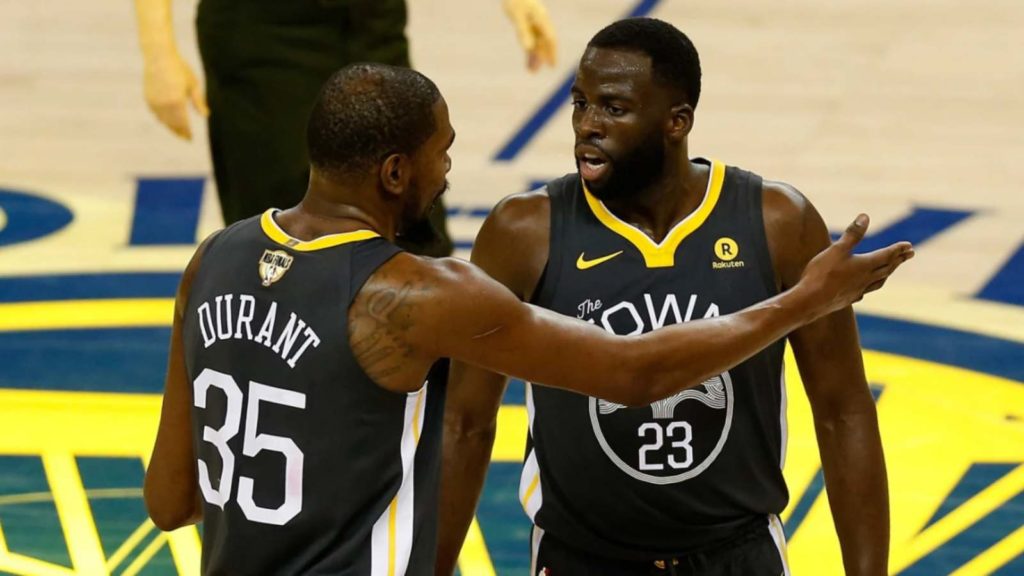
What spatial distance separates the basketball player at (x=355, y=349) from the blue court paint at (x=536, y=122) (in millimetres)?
5365

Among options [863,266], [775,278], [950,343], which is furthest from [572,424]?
[950,343]

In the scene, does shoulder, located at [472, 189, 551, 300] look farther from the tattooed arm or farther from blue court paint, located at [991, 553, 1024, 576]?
blue court paint, located at [991, 553, 1024, 576]

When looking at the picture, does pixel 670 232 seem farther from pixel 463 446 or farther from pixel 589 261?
pixel 463 446

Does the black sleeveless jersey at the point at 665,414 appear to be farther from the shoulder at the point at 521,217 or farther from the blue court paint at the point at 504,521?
the blue court paint at the point at 504,521

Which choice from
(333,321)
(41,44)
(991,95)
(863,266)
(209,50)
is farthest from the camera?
(41,44)

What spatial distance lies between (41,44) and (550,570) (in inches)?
269

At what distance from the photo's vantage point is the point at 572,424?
135 inches

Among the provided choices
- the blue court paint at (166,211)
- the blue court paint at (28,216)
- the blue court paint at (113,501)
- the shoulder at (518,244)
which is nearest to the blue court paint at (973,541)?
the shoulder at (518,244)

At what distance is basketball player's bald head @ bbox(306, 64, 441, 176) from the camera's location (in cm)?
288

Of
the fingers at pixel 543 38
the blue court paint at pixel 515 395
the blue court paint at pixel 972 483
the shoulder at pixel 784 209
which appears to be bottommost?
the blue court paint at pixel 515 395

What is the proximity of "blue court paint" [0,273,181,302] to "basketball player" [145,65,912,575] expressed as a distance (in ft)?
12.9

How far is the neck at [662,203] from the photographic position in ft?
11.4

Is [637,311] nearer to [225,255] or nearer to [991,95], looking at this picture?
[225,255]

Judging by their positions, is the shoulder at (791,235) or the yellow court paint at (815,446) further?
the yellow court paint at (815,446)
